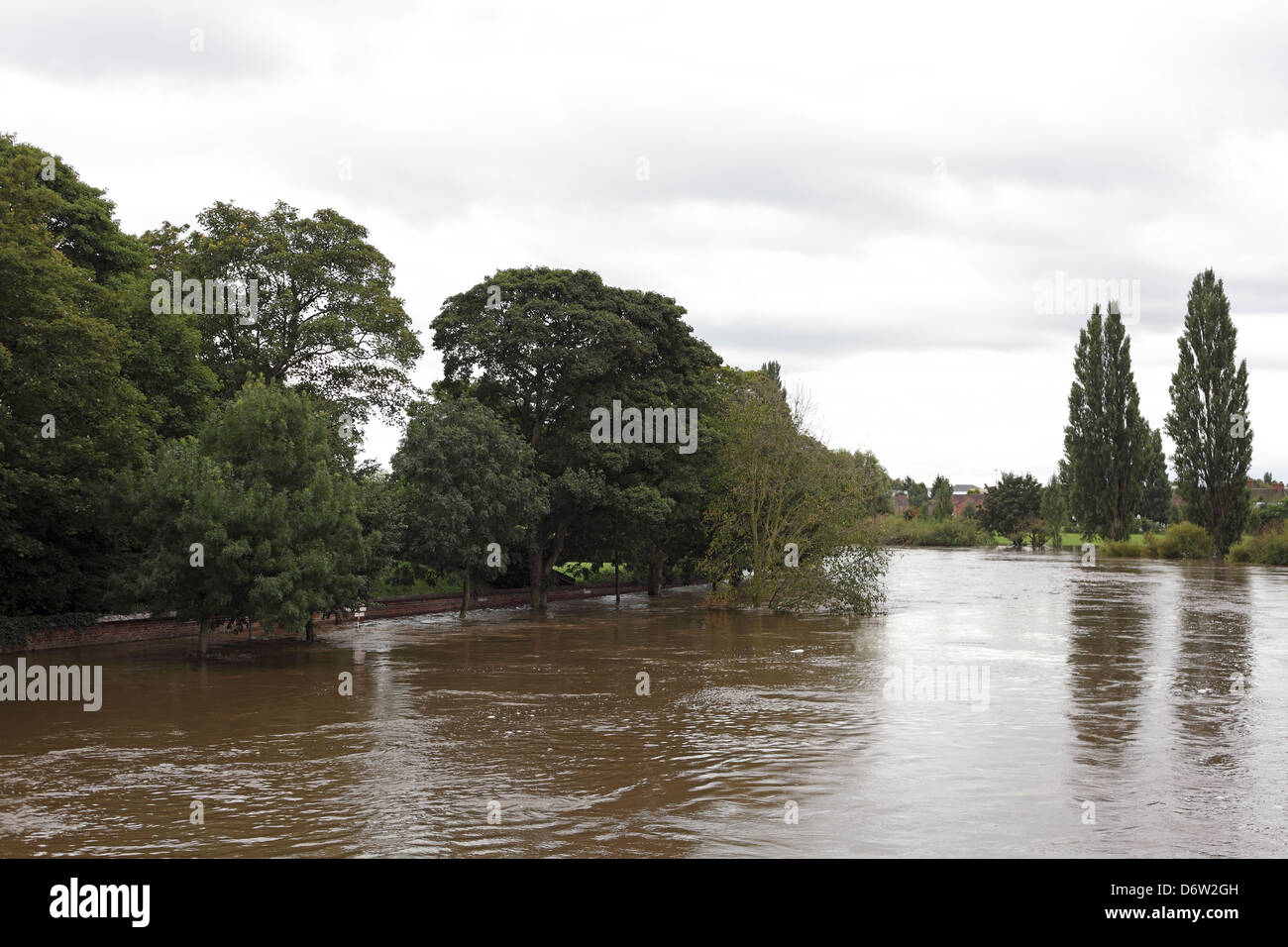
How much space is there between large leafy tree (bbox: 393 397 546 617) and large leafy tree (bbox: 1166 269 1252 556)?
63.9 meters

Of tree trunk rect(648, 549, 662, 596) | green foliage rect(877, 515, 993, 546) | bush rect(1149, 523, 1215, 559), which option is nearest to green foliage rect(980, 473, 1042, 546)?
green foliage rect(877, 515, 993, 546)

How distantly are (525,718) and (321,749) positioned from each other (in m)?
3.65

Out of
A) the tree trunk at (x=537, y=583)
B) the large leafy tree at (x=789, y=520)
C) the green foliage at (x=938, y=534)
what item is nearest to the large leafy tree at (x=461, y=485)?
the tree trunk at (x=537, y=583)

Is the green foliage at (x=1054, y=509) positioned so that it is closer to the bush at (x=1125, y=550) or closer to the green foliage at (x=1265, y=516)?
the green foliage at (x=1265, y=516)

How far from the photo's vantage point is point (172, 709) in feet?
58.9

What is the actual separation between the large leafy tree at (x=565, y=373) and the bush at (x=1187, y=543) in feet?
189

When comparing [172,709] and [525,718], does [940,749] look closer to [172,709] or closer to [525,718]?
[525,718]

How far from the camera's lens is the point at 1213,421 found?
80500 mm

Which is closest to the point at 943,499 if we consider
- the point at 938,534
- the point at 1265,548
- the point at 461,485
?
the point at 938,534

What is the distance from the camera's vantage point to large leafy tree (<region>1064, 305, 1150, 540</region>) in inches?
3632

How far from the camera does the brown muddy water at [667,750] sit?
1023cm

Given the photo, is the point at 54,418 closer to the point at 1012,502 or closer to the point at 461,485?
the point at 461,485

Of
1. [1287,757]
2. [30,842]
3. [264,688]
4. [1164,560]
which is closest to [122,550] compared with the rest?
[264,688]

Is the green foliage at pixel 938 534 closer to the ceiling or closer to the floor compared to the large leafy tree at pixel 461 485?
closer to the floor
